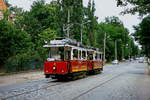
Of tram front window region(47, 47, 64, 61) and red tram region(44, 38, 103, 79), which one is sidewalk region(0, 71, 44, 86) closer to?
red tram region(44, 38, 103, 79)

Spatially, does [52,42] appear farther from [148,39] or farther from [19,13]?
[19,13]

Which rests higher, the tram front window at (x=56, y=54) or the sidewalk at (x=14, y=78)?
the tram front window at (x=56, y=54)

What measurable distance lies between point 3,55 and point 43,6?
3294 centimetres

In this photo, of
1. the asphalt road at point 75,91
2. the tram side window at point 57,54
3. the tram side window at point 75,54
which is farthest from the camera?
the tram side window at point 75,54

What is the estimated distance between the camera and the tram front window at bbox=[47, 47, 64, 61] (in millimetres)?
24781

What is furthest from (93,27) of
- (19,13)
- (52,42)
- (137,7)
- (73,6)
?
(137,7)

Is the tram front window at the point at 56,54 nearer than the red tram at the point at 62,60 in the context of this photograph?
No

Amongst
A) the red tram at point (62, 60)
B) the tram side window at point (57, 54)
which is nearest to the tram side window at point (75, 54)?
the red tram at point (62, 60)

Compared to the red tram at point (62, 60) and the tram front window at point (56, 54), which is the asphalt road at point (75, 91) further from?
the tram front window at point (56, 54)

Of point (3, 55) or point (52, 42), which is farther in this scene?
point (3, 55)

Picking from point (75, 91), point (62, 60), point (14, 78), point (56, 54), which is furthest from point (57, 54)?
point (75, 91)

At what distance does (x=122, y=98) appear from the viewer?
14.3m

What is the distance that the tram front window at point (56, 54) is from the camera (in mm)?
24781

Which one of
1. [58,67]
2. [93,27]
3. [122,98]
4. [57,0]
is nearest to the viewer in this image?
[122,98]
